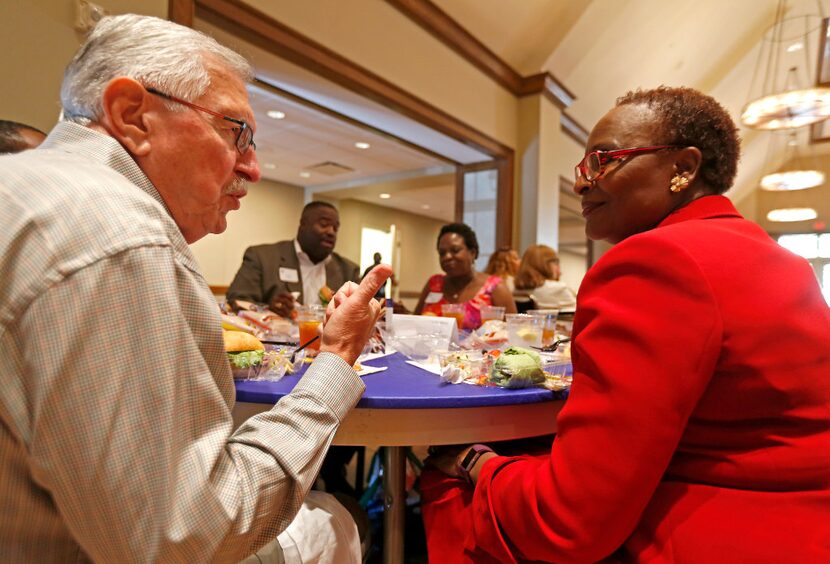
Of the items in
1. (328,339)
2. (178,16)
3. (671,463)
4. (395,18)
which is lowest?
(671,463)

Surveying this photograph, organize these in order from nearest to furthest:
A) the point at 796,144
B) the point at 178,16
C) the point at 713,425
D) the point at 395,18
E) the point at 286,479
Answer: the point at 286,479 → the point at 713,425 → the point at 178,16 → the point at 395,18 → the point at 796,144

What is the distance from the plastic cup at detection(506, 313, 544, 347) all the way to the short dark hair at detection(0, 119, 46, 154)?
6.46 feet

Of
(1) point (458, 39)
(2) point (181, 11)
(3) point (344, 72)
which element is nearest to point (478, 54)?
(1) point (458, 39)

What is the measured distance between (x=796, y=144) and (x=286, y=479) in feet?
39.8

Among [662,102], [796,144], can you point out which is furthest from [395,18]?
[796,144]

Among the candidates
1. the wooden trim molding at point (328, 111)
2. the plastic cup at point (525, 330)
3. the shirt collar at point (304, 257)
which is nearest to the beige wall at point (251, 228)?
the wooden trim molding at point (328, 111)

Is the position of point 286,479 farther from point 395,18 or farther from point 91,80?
point 395,18

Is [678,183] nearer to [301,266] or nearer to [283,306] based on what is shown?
[283,306]

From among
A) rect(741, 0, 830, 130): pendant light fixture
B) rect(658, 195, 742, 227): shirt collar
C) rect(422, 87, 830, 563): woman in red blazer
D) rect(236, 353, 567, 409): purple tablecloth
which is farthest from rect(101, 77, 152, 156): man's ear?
rect(741, 0, 830, 130): pendant light fixture

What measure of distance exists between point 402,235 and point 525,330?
10.3 meters

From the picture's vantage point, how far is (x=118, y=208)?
0.55 meters

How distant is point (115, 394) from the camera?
0.49 meters

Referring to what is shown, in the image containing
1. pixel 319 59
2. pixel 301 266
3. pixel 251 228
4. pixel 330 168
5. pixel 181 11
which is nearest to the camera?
pixel 181 11

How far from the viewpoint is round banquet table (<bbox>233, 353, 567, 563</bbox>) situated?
97 cm
